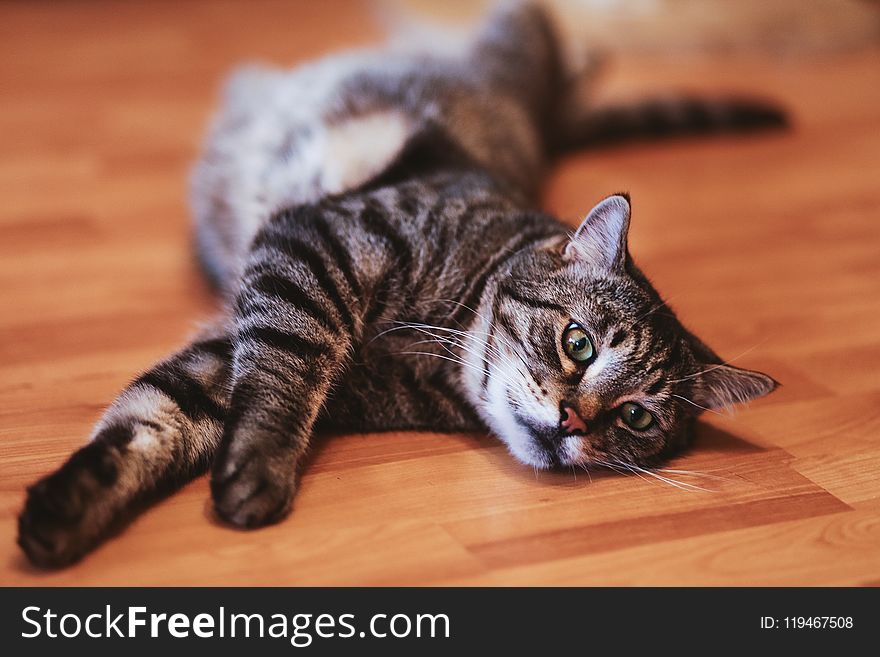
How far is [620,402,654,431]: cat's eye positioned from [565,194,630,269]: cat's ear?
24 centimetres

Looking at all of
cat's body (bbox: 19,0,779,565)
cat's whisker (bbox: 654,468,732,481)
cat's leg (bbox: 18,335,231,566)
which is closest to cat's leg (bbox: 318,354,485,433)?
cat's body (bbox: 19,0,779,565)

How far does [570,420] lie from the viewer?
1.44 m

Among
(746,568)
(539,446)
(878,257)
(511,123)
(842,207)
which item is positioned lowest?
(746,568)

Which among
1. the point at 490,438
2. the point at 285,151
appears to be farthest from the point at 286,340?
the point at 285,151

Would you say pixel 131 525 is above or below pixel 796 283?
below

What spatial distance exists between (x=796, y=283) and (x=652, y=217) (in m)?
0.49

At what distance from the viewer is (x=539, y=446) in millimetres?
1493

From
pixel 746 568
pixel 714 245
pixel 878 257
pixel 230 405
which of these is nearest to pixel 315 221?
pixel 230 405

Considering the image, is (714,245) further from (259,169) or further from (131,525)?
(131,525)

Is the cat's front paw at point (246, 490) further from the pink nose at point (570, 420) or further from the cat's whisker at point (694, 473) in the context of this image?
the cat's whisker at point (694, 473)

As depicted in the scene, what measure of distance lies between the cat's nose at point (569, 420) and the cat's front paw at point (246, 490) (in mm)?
439

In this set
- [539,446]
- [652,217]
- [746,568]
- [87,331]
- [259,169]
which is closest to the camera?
[746,568]

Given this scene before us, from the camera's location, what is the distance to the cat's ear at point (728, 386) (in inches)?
61.2

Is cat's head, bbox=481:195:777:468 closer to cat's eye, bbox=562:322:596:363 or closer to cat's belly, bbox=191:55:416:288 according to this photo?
cat's eye, bbox=562:322:596:363
